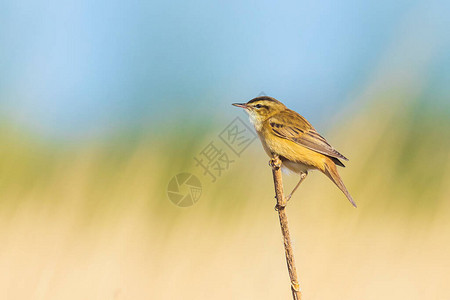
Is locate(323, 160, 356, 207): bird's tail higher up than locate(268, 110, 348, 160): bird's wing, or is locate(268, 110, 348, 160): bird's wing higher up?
locate(268, 110, 348, 160): bird's wing

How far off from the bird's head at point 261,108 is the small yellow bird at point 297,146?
4 centimetres

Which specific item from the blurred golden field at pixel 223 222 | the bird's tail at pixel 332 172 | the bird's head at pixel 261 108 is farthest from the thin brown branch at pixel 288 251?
the blurred golden field at pixel 223 222

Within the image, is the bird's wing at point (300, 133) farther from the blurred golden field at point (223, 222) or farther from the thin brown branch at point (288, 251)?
the thin brown branch at point (288, 251)

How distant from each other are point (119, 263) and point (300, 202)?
5.86ft

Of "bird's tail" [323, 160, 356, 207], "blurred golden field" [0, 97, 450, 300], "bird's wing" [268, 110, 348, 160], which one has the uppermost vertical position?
"bird's wing" [268, 110, 348, 160]

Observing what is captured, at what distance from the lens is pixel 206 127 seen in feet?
16.7

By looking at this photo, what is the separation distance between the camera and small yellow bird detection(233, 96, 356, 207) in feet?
11.3

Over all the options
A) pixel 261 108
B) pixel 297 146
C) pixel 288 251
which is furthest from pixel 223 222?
pixel 288 251

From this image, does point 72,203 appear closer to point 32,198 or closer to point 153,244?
point 32,198

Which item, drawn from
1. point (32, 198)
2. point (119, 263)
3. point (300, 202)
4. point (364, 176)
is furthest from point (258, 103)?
point (32, 198)

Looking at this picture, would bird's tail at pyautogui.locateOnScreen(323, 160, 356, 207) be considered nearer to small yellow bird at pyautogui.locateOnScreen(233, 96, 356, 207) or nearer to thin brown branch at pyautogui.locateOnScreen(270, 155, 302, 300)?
small yellow bird at pyautogui.locateOnScreen(233, 96, 356, 207)

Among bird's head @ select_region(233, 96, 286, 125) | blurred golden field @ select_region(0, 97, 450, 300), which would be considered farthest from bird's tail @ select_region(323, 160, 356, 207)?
blurred golden field @ select_region(0, 97, 450, 300)

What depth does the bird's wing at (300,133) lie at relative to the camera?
348 centimetres

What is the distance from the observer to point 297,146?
349 cm
